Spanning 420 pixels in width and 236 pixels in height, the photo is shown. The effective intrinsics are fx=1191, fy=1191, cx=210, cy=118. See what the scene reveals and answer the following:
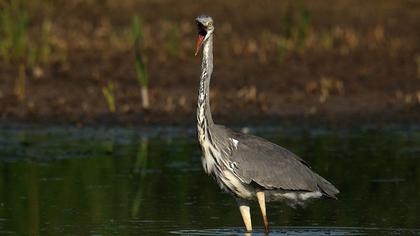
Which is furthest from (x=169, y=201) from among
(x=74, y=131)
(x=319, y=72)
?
(x=319, y=72)

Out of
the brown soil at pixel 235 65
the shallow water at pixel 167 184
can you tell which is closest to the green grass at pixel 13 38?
the brown soil at pixel 235 65

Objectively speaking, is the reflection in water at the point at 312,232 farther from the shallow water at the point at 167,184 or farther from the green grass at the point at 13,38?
the green grass at the point at 13,38

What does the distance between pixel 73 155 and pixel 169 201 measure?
3201 millimetres

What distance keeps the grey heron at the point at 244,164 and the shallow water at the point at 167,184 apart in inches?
13.6

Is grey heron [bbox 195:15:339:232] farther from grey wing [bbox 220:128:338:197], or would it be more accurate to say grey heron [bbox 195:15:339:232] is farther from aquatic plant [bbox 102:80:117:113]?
aquatic plant [bbox 102:80:117:113]

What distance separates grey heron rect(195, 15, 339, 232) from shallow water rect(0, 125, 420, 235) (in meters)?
0.35

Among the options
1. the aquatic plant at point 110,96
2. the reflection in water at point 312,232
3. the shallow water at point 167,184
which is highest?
the aquatic plant at point 110,96

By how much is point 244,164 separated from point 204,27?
1137 millimetres

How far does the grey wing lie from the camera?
9.51 m

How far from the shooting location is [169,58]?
19.3m

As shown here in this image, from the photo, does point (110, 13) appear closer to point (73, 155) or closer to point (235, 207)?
point (73, 155)

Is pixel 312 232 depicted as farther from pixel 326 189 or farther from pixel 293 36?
pixel 293 36

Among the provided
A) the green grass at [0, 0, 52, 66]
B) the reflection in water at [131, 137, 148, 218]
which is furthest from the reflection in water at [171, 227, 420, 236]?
the green grass at [0, 0, 52, 66]

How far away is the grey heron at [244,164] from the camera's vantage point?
372 inches
